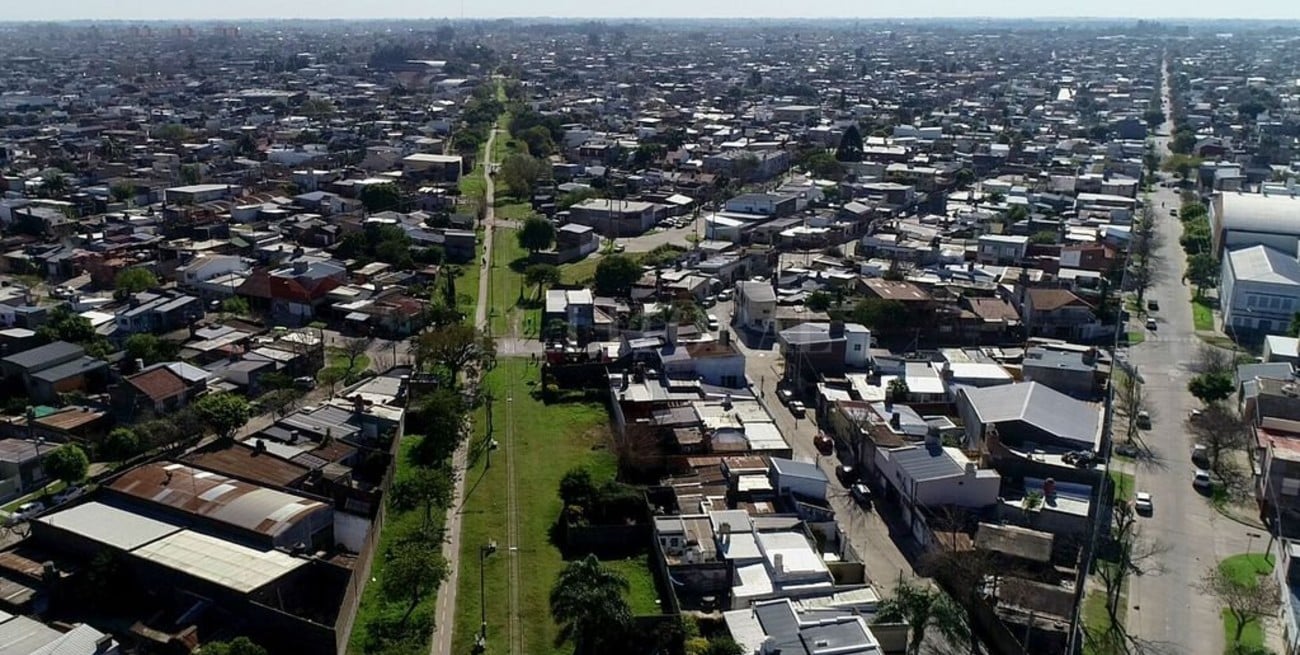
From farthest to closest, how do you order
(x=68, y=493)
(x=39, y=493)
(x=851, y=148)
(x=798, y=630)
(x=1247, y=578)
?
(x=851, y=148)
(x=39, y=493)
(x=68, y=493)
(x=1247, y=578)
(x=798, y=630)

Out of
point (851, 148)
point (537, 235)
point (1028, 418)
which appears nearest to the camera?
point (1028, 418)

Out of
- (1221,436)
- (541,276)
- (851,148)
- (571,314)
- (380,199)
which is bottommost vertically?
(1221,436)

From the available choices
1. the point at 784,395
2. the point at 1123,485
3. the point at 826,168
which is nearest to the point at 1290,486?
the point at 1123,485

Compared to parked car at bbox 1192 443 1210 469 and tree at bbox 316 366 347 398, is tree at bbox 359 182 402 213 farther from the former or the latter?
parked car at bbox 1192 443 1210 469

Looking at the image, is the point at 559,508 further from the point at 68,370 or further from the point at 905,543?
the point at 68,370

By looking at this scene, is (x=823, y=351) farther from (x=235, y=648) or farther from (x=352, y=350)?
(x=235, y=648)

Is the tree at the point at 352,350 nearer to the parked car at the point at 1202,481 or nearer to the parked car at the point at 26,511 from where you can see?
the parked car at the point at 26,511

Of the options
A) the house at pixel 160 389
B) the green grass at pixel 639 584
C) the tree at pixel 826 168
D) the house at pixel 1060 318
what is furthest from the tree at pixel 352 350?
the tree at pixel 826 168

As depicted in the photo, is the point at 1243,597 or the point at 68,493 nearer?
the point at 1243,597
